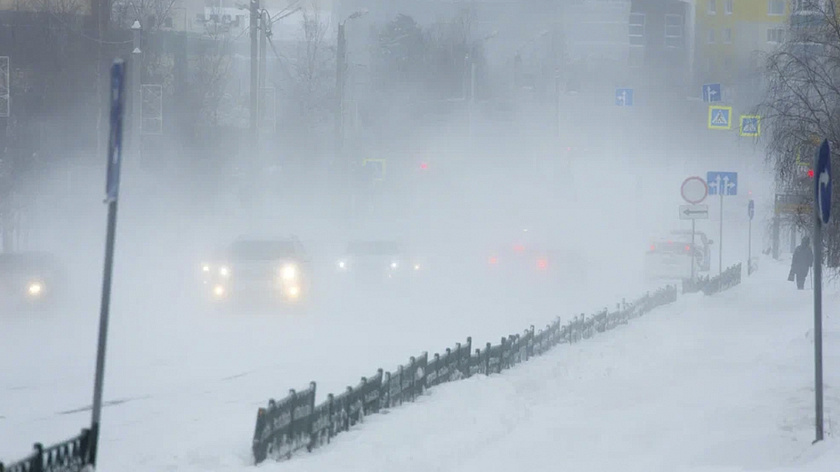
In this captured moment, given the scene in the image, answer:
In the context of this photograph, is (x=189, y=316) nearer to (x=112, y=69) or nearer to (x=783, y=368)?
(x=783, y=368)

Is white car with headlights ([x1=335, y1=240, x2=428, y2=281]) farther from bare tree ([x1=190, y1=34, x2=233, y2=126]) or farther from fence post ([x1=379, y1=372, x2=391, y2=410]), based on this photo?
fence post ([x1=379, y1=372, x2=391, y2=410])

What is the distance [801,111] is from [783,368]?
416cm

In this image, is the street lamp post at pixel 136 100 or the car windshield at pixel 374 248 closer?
the car windshield at pixel 374 248

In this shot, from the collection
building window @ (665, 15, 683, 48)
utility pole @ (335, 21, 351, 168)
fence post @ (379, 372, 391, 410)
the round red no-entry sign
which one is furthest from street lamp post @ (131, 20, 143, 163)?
building window @ (665, 15, 683, 48)

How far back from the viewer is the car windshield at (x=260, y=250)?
28.1 metres

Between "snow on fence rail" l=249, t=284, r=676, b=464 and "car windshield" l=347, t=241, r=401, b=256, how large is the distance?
18349 millimetres

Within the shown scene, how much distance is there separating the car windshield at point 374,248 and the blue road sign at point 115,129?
102ft

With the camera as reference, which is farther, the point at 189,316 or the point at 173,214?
the point at 173,214

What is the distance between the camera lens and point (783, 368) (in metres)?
18.0

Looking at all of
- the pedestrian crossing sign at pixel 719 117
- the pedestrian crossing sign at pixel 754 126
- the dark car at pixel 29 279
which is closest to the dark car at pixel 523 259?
the pedestrian crossing sign at pixel 719 117

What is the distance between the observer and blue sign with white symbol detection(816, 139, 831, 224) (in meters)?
11.1

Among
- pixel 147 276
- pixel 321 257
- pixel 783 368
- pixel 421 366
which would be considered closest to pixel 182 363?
pixel 421 366

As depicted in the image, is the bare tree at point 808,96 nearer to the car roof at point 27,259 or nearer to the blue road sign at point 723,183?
the blue road sign at point 723,183

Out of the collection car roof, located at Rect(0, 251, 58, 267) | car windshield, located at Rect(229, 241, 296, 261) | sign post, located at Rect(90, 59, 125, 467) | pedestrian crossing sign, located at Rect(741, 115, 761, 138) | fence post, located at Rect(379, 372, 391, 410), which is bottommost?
fence post, located at Rect(379, 372, 391, 410)
